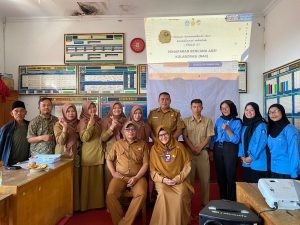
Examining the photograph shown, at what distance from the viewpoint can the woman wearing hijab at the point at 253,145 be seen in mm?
2398

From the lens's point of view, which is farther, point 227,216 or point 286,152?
point 286,152

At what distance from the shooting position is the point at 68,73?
385cm

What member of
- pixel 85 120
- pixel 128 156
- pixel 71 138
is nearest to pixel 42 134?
pixel 71 138

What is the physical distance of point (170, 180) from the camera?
7.36ft

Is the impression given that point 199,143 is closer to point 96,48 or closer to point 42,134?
point 42,134

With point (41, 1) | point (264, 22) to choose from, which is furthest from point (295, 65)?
point (41, 1)

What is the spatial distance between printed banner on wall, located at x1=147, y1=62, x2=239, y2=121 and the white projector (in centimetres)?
242

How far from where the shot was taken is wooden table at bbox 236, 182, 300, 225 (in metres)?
1.06

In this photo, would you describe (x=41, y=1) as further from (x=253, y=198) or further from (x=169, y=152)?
(x=253, y=198)

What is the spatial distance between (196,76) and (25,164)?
2.62m

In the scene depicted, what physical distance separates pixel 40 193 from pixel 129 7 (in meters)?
2.79

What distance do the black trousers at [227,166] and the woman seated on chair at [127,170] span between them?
0.87m

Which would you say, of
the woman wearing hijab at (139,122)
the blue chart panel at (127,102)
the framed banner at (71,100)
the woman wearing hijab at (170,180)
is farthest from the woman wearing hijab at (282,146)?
the framed banner at (71,100)

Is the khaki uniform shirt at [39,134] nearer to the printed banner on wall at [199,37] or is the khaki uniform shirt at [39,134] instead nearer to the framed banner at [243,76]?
the printed banner on wall at [199,37]
